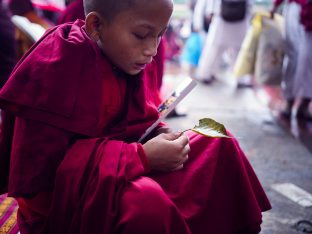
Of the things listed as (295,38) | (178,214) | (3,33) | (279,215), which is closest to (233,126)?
(295,38)

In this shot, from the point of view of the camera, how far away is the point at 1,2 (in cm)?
207

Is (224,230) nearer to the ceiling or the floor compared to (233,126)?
nearer to the ceiling

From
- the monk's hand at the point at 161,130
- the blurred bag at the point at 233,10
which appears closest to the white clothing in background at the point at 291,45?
the blurred bag at the point at 233,10

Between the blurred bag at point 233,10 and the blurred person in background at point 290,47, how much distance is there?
48cm

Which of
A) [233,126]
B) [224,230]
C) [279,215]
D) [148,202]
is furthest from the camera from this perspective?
[233,126]

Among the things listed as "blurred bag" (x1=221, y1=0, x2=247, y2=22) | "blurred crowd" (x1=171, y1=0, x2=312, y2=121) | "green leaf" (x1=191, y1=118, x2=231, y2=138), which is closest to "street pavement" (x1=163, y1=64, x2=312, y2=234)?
"green leaf" (x1=191, y1=118, x2=231, y2=138)

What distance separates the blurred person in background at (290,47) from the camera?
109 inches

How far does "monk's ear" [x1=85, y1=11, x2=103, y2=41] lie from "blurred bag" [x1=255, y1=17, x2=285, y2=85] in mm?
2426

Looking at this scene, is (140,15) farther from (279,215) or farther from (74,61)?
(279,215)

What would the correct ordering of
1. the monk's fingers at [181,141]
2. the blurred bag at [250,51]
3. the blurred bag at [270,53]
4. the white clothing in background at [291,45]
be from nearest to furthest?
the monk's fingers at [181,141] → the white clothing in background at [291,45] → the blurred bag at [270,53] → the blurred bag at [250,51]

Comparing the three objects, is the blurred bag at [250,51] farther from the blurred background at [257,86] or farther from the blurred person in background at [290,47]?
the blurred person in background at [290,47]

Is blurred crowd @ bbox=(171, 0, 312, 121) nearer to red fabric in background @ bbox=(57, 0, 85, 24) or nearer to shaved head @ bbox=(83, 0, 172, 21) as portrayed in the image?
red fabric in background @ bbox=(57, 0, 85, 24)

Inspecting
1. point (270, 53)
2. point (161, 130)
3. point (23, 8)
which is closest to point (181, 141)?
point (161, 130)

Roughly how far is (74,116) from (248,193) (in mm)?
534
